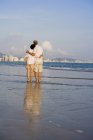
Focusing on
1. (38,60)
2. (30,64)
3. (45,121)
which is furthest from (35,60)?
(45,121)

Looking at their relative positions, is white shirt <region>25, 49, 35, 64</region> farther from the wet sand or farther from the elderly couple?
the wet sand

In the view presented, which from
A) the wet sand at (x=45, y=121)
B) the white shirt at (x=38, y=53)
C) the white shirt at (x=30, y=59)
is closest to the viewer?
the wet sand at (x=45, y=121)

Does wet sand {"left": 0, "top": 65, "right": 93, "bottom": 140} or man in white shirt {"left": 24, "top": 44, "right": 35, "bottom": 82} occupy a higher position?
man in white shirt {"left": 24, "top": 44, "right": 35, "bottom": 82}

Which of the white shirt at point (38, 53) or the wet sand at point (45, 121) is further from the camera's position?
the white shirt at point (38, 53)

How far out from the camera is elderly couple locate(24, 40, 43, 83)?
13.6 m

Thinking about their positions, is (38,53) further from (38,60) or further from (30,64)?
(30,64)

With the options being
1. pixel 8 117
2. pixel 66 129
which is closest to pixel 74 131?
pixel 66 129

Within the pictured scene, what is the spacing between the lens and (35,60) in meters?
13.7

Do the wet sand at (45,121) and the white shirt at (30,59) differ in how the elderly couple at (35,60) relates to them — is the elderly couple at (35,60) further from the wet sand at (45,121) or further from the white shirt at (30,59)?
the wet sand at (45,121)

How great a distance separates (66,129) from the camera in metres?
4.34

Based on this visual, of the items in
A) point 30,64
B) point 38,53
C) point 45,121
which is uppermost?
point 38,53

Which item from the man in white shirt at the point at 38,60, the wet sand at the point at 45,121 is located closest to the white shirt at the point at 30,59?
the man in white shirt at the point at 38,60

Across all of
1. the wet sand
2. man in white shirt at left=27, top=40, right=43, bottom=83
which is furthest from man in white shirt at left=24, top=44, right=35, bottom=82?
the wet sand

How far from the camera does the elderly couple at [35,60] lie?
13552 mm
